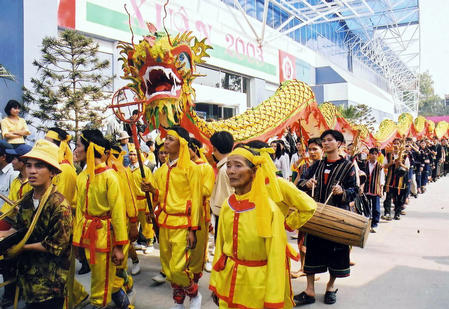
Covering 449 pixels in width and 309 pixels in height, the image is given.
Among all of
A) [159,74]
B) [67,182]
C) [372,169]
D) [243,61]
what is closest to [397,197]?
[372,169]

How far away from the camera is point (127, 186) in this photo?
3.54m

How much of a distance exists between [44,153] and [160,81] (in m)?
1.76

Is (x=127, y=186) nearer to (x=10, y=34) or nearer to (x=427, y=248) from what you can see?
(x=427, y=248)

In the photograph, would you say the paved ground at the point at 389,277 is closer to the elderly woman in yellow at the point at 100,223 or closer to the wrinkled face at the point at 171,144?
the elderly woman in yellow at the point at 100,223

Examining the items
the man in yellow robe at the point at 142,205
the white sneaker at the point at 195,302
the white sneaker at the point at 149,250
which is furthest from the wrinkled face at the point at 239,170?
the white sneaker at the point at 149,250

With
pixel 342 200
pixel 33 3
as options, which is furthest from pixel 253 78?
pixel 342 200

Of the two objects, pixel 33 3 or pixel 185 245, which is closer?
pixel 185 245

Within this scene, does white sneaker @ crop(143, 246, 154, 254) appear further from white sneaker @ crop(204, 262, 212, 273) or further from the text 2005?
the text 2005

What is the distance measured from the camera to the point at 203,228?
367 cm

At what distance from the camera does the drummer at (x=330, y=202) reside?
361 centimetres

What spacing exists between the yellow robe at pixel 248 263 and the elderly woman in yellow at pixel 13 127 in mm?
4560

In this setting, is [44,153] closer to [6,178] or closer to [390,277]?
[6,178]

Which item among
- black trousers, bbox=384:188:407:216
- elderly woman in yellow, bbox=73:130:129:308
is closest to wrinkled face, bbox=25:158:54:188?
elderly woman in yellow, bbox=73:130:129:308

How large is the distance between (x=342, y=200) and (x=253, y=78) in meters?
13.6
